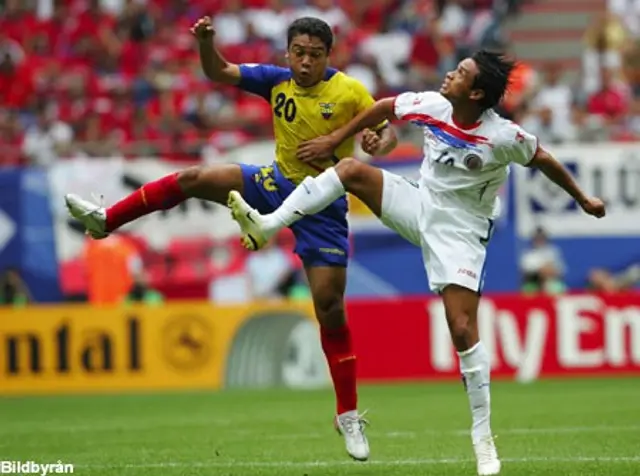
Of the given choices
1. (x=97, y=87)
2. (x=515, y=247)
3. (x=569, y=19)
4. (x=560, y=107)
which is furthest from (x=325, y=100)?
(x=569, y=19)

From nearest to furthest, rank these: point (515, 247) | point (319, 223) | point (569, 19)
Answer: point (319, 223) → point (515, 247) → point (569, 19)

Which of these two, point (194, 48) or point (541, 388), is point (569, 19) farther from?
point (541, 388)

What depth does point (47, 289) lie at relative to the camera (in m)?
20.9

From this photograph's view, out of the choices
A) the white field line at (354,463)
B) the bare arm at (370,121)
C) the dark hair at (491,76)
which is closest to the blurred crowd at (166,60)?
the bare arm at (370,121)

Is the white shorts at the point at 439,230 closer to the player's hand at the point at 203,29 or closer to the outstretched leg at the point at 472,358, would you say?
the outstretched leg at the point at 472,358

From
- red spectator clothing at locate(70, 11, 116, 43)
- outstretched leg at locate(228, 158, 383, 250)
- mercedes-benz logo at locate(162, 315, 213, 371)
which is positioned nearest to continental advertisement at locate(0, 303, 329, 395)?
mercedes-benz logo at locate(162, 315, 213, 371)

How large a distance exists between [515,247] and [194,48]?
23.7 ft

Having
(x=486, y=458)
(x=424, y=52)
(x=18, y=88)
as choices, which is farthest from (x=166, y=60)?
(x=486, y=458)

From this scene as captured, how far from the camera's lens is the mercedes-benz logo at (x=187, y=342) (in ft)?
64.7

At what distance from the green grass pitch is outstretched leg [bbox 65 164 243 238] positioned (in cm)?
161

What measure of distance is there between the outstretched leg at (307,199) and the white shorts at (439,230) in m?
0.16

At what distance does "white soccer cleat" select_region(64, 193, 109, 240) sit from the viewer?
33.5ft

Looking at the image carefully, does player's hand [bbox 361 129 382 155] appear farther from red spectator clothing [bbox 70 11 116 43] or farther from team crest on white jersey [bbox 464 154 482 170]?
red spectator clothing [bbox 70 11 116 43]

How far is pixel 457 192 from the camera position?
942 centimetres
